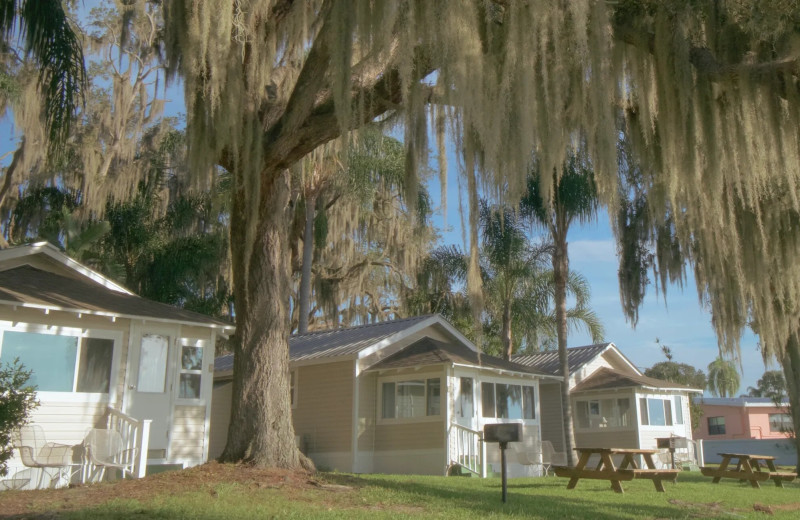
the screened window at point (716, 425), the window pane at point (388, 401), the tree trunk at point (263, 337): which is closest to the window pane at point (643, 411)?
the window pane at point (388, 401)

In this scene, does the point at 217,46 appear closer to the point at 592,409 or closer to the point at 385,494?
the point at 385,494

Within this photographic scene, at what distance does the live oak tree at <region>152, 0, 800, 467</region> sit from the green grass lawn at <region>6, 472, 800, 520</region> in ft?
3.68

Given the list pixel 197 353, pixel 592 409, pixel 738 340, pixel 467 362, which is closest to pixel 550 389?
pixel 592 409

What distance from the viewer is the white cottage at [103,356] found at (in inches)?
423

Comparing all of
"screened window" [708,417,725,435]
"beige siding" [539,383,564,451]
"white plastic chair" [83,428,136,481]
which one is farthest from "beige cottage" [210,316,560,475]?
"screened window" [708,417,725,435]

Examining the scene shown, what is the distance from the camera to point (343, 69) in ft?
25.6

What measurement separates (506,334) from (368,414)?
7.02 metres

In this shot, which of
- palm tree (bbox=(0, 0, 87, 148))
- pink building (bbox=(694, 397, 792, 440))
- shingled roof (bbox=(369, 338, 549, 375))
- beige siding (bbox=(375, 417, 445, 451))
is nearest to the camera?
palm tree (bbox=(0, 0, 87, 148))

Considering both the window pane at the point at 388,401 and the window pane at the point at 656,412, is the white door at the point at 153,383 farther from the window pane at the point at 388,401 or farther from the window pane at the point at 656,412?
the window pane at the point at 656,412

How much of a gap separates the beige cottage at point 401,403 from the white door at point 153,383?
5289 millimetres

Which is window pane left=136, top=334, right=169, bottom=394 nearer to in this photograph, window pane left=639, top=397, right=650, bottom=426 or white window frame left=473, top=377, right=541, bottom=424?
white window frame left=473, top=377, right=541, bottom=424

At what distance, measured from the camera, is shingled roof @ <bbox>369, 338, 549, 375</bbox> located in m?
16.3

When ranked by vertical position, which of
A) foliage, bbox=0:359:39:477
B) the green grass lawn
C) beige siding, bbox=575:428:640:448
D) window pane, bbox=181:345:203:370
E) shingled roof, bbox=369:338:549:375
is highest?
shingled roof, bbox=369:338:549:375

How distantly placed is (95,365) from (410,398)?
304 inches
